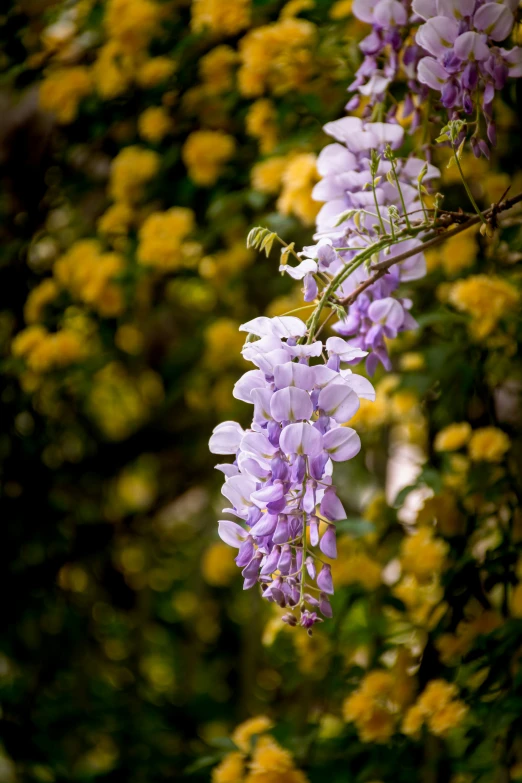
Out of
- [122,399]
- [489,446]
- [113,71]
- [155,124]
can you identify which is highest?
[113,71]

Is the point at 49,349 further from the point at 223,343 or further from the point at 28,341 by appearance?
the point at 223,343

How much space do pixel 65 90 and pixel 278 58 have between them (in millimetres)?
498

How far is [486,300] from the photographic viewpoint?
927 millimetres

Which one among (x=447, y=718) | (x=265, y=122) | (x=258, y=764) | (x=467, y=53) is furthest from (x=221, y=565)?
(x=467, y=53)

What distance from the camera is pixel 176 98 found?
1.31m

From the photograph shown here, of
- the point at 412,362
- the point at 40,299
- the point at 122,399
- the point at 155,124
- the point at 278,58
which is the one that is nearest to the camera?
the point at 278,58

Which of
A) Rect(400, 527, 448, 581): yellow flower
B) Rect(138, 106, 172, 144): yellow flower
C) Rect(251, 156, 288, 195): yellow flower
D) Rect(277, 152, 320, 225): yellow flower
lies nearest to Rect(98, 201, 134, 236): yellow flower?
Rect(138, 106, 172, 144): yellow flower

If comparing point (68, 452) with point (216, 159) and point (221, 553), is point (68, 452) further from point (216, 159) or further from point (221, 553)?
point (216, 159)

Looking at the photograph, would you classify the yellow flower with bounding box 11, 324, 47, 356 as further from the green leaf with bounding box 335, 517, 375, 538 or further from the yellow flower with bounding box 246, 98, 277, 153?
the green leaf with bounding box 335, 517, 375, 538

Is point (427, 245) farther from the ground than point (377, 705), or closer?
farther from the ground

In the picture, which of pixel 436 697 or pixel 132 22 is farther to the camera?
pixel 132 22

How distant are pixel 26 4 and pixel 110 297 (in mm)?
641

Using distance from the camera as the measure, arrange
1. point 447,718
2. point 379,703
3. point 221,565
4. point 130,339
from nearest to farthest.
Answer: point 447,718 < point 379,703 < point 221,565 < point 130,339

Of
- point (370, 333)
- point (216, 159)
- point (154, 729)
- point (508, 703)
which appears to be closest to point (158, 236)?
point (216, 159)
